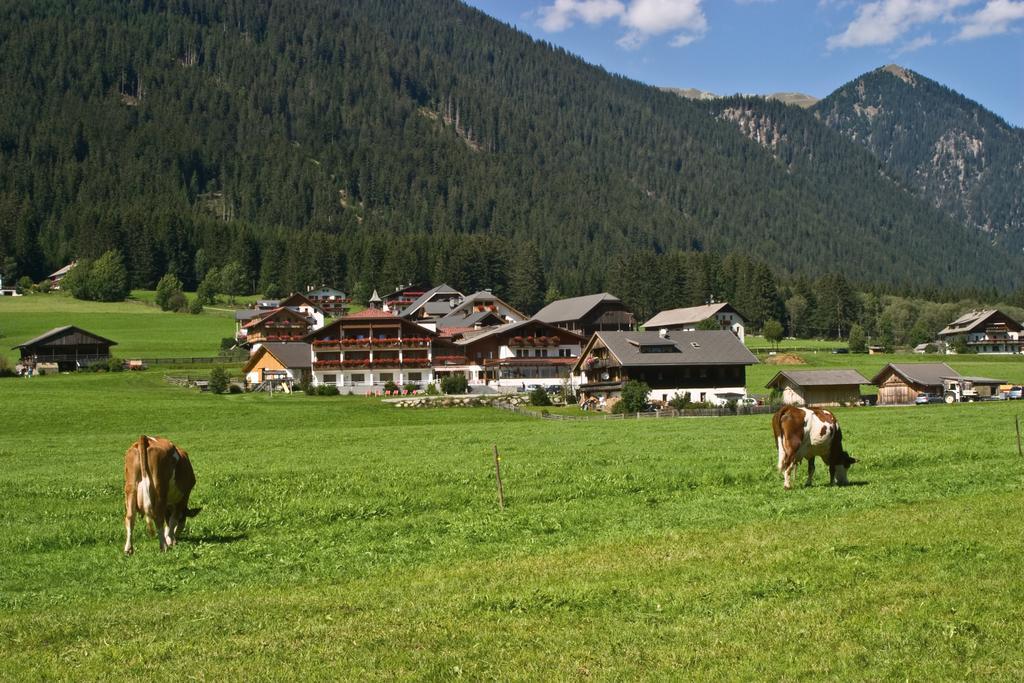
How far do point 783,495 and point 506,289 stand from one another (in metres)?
158

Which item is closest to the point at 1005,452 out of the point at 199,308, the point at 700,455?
the point at 700,455

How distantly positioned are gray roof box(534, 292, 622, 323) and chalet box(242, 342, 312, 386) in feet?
143

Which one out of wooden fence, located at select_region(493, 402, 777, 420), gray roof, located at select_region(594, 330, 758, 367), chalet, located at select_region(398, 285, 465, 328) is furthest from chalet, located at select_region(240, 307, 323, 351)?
wooden fence, located at select_region(493, 402, 777, 420)

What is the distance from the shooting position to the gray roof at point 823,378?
7681 cm

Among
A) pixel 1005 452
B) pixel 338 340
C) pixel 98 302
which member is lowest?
pixel 1005 452

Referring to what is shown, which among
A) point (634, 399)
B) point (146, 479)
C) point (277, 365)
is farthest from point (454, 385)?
point (146, 479)

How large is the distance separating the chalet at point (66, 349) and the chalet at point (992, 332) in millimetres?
121107

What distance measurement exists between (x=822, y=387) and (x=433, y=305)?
3211 inches

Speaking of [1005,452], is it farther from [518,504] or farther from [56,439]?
[56,439]

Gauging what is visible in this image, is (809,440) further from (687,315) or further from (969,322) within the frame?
(969,322)

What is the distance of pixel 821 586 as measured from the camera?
443 inches

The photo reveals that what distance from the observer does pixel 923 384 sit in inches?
3145

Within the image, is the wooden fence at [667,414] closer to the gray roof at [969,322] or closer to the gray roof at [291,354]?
the gray roof at [291,354]

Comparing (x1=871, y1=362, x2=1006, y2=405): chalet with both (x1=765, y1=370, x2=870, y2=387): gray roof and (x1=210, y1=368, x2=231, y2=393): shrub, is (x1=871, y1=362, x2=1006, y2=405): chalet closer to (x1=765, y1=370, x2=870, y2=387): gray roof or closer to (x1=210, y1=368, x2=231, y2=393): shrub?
(x1=765, y1=370, x2=870, y2=387): gray roof
